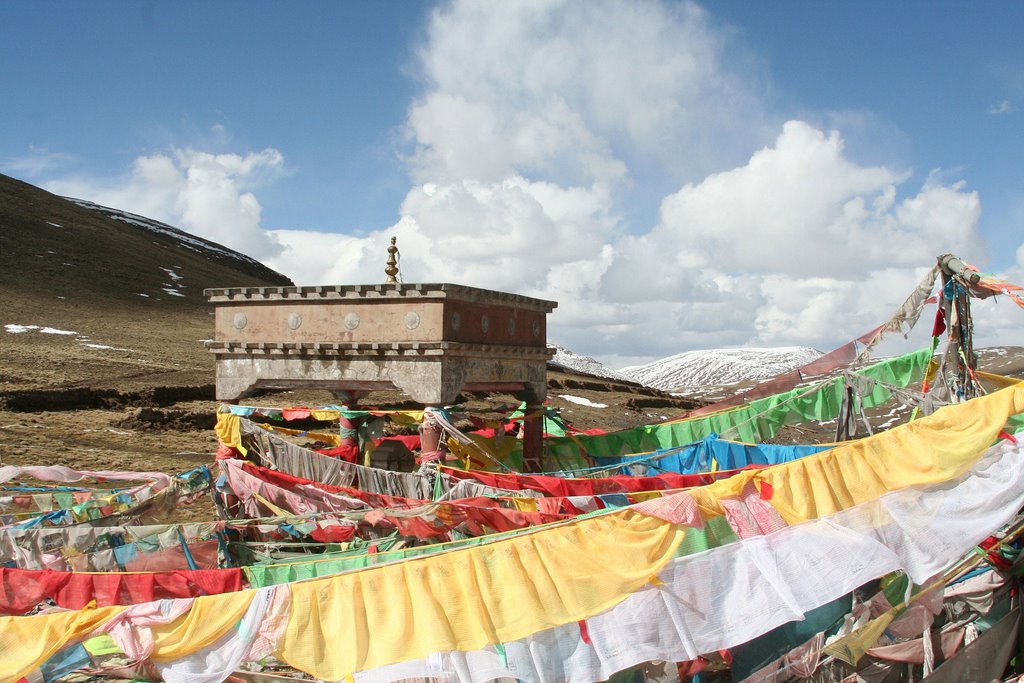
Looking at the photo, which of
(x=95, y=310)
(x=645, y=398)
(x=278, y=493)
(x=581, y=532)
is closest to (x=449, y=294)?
(x=278, y=493)

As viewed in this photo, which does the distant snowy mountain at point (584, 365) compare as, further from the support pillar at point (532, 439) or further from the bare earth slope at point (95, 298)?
the support pillar at point (532, 439)

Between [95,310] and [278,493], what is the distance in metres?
47.3

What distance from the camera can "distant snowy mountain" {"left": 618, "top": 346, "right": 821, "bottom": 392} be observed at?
61219 millimetres

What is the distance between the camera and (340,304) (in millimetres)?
18359

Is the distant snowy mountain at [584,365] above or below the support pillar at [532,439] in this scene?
above

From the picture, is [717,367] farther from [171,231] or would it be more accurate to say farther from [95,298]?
[171,231]

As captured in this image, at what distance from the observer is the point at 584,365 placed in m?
69.8

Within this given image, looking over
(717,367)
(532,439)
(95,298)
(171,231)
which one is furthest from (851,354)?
(171,231)

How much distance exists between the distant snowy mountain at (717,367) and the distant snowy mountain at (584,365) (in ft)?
6.72

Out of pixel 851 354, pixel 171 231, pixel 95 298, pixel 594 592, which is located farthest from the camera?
pixel 171 231

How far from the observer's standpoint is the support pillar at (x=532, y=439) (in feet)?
69.2

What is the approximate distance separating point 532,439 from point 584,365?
1926 inches

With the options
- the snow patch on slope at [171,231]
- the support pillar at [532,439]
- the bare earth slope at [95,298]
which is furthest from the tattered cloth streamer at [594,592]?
the snow patch on slope at [171,231]

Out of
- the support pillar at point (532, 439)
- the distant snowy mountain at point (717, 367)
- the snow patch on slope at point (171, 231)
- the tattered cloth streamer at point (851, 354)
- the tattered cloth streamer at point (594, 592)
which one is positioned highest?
the snow patch on slope at point (171, 231)
